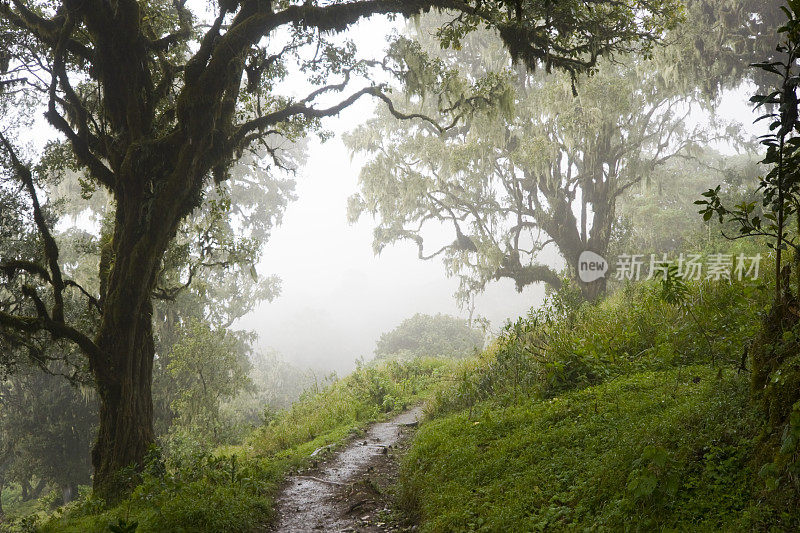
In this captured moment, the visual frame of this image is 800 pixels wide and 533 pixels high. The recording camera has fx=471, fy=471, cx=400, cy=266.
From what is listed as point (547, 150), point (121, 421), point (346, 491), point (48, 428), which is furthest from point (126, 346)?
point (547, 150)

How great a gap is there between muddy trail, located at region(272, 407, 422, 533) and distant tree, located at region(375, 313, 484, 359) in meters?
23.4

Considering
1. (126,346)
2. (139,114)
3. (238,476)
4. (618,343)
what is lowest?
(238,476)

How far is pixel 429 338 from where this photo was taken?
34.6 metres

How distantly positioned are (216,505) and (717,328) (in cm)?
653

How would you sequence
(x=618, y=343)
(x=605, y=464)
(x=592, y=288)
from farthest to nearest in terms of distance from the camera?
(x=592, y=288), (x=618, y=343), (x=605, y=464)

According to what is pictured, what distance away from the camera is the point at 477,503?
4.51 m

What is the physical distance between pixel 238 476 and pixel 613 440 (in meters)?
5.11

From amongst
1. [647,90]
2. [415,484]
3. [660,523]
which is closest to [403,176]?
[647,90]

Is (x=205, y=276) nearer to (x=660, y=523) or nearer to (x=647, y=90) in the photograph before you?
(x=647, y=90)

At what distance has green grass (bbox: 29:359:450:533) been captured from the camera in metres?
5.14

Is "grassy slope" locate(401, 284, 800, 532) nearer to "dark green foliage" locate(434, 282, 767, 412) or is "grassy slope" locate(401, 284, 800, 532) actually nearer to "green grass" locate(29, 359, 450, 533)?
"dark green foliage" locate(434, 282, 767, 412)

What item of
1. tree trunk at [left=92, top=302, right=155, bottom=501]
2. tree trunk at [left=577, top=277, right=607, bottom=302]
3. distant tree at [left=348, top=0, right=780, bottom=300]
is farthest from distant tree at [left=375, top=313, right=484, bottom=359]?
tree trunk at [left=92, top=302, right=155, bottom=501]

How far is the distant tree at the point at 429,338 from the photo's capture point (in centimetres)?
3325

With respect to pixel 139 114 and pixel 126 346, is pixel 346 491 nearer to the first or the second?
pixel 126 346
